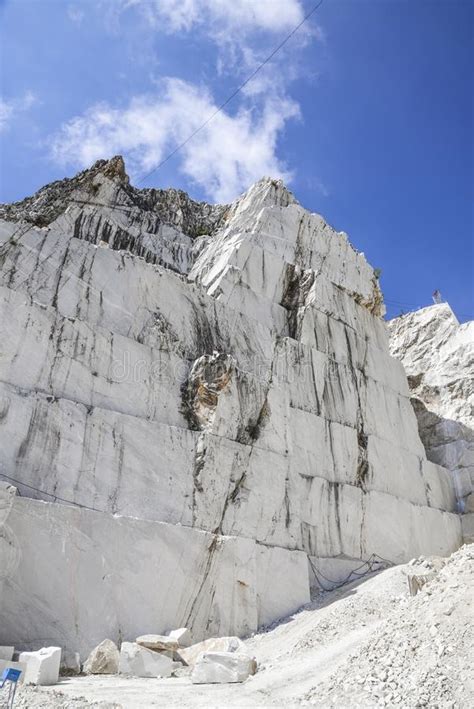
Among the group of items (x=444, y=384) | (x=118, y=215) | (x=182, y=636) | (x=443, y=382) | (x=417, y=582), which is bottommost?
(x=182, y=636)

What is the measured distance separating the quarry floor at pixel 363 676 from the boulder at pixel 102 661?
1.03ft

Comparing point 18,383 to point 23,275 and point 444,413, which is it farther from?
point 444,413

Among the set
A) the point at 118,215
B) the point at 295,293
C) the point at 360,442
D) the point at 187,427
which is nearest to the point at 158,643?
the point at 187,427

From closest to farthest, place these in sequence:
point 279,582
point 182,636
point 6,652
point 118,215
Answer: point 6,652 → point 182,636 → point 279,582 → point 118,215

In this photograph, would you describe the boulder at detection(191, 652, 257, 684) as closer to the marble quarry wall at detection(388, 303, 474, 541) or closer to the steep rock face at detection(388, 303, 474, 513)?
the marble quarry wall at detection(388, 303, 474, 541)

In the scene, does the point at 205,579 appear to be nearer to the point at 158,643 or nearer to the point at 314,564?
the point at 158,643

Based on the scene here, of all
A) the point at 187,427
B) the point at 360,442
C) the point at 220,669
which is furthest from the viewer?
the point at 360,442

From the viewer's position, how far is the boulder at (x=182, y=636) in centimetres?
1153

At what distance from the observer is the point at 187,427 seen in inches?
612

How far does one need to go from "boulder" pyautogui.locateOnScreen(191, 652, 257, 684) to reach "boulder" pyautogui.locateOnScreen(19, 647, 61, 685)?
2.08m

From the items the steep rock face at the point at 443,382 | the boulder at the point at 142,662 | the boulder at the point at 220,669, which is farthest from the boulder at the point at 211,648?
the steep rock face at the point at 443,382

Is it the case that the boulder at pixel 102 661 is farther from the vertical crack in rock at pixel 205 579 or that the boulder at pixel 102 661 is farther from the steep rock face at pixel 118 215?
the steep rock face at pixel 118 215

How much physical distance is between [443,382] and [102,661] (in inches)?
915

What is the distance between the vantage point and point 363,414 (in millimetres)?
20953
